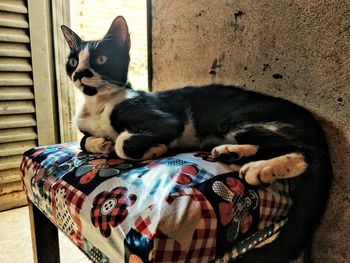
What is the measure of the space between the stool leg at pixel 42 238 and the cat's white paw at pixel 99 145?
0.87 feet

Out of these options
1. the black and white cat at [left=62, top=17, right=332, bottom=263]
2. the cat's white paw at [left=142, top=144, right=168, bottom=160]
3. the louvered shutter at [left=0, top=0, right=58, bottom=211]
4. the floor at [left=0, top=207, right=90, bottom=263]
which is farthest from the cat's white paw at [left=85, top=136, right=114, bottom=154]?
the louvered shutter at [left=0, top=0, right=58, bottom=211]

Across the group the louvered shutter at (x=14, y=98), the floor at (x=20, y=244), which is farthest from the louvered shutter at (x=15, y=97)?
the floor at (x=20, y=244)

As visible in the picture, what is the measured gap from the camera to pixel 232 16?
0.76 meters

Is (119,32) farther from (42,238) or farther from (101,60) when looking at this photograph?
(42,238)

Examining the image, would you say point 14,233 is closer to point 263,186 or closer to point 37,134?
point 37,134

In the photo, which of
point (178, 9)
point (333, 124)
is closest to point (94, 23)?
point (178, 9)

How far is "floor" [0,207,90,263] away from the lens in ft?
3.63

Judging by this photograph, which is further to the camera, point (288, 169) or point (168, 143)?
point (168, 143)

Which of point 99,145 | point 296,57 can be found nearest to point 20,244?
point 99,145

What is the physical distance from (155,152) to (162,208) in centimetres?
24

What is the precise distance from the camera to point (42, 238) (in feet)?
2.59

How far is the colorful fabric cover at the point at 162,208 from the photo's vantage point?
13.8 inches

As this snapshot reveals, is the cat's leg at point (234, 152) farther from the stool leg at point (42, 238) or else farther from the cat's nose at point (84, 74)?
the stool leg at point (42, 238)

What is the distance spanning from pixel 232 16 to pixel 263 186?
1.69 feet
